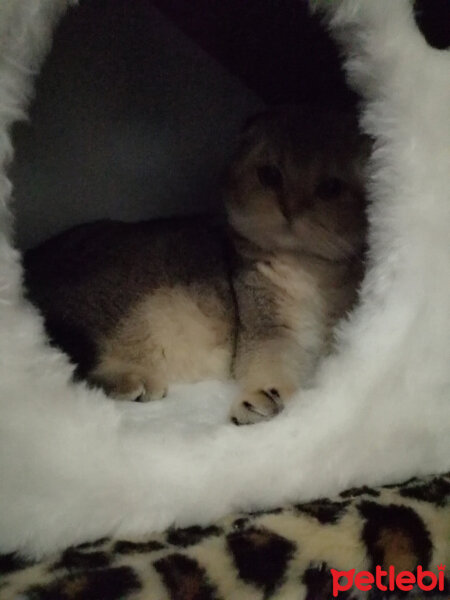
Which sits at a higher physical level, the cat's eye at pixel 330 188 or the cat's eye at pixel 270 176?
the cat's eye at pixel 330 188

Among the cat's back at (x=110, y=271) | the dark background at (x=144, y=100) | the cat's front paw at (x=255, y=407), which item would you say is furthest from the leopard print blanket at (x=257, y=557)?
the dark background at (x=144, y=100)

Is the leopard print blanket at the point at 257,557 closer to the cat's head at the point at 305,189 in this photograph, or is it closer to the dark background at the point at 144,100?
the cat's head at the point at 305,189

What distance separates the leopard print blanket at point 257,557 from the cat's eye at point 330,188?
0.52 metres

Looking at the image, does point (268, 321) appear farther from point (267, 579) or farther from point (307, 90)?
point (307, 90)

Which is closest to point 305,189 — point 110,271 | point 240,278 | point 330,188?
point 330,188

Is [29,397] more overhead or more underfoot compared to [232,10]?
more underfoot

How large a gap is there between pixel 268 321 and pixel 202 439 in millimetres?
337

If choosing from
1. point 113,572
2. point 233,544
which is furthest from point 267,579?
point 113,572

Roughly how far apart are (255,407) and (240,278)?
0.92 ft

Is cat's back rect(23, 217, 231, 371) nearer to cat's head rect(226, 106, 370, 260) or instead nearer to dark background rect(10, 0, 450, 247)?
cat's head rect(226, 106, 370, 260)

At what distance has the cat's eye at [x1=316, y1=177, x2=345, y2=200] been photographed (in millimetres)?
1083

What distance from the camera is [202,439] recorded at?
84 cm

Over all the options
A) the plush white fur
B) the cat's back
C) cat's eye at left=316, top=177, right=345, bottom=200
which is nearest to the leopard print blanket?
the plush white fur

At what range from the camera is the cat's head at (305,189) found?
42.5 inches
